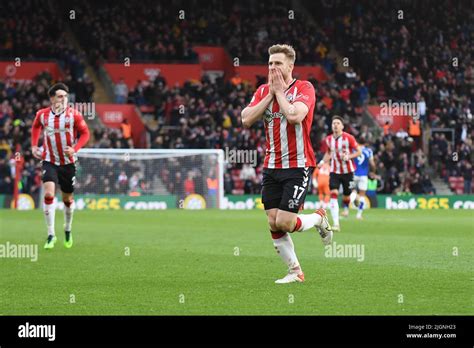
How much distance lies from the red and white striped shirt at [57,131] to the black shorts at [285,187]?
20.0ft

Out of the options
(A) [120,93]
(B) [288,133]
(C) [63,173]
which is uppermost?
(A) [120,93]

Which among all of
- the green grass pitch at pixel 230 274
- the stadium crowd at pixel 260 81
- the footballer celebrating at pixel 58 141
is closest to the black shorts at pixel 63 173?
the footballer celebrating at pixel 58 141

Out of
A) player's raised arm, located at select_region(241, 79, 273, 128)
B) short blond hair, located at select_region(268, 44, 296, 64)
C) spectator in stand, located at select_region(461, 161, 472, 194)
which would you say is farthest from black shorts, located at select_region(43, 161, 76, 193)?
Result: spectator in stand, located at select_region(461, 161, 472, 194)

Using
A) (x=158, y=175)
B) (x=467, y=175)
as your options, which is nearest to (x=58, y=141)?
(x=158, y=175)

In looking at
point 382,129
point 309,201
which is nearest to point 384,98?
point 382,129

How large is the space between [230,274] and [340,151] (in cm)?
976

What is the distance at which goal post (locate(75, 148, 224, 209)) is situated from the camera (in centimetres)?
3462

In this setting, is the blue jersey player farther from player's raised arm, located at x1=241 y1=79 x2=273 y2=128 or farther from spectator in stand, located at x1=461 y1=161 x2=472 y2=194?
player's raised arm, located at x1=241 y1=79 x2=273 y2=128

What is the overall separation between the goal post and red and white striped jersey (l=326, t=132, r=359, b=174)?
13662mm

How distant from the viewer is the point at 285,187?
1054 cm

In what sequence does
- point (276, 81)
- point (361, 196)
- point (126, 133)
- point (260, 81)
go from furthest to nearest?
point (260, 81)
point (126, 133)
point (361, 196)
point (276, 81)

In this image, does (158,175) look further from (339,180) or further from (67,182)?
(67,182)

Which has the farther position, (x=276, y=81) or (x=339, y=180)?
(x=339, y=180)
